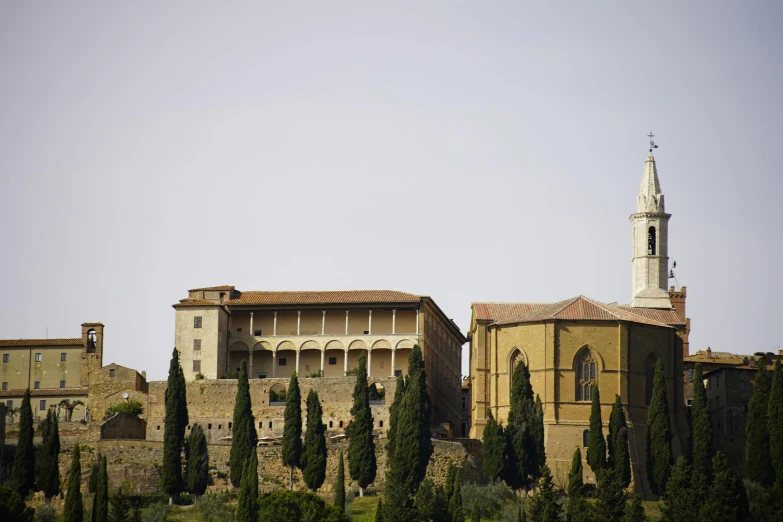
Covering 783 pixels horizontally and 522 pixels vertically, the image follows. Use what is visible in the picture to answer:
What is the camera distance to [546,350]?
81000 millimetres

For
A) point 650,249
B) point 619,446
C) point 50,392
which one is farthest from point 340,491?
point 650,249

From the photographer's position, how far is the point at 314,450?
74312 millimetres

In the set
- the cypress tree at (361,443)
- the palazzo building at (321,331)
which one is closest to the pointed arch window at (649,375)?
the palazzo building at (321,331)

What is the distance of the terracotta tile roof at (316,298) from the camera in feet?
284

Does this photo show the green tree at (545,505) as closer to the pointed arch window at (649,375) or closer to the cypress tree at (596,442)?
the cypress tree at (596,442)

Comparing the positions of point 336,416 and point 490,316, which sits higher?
point 490,316

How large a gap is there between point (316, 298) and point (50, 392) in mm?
14496

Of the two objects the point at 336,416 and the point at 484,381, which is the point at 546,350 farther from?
the point at 336,416

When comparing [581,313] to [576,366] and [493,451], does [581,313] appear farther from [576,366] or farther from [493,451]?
[493,451]

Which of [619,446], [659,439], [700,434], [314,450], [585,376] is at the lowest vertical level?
[314,450]

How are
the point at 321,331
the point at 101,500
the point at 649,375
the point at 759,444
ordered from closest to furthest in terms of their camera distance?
A: the point at 101,500 < the point at 759,444 < the point at 649,375 < the point at 321,331

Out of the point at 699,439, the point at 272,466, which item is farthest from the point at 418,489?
the point at 699,439

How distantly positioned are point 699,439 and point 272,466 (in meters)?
19.0

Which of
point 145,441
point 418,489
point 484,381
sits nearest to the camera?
point 418,489
